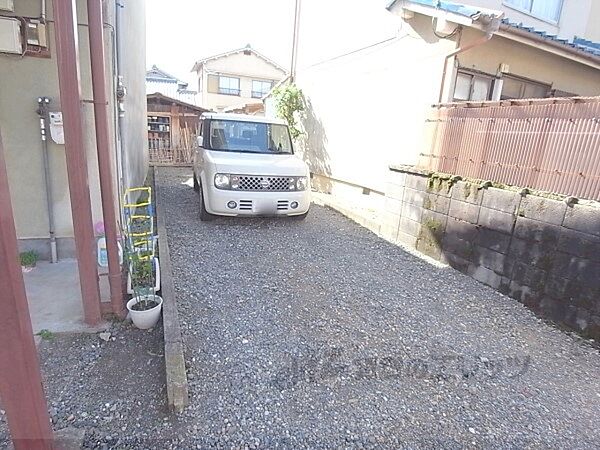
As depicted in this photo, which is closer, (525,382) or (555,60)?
(525,382)

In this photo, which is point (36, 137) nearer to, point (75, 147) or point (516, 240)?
point (75, 147)

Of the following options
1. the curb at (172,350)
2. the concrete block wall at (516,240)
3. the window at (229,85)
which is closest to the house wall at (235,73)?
the window at (229,85)

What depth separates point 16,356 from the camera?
4.83ft

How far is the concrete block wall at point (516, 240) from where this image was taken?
10.9ft

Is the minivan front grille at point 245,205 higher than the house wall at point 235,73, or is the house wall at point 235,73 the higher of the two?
the house wall at point 235,73

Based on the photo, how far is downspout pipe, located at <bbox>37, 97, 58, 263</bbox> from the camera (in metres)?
3.54

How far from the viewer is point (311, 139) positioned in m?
10.5

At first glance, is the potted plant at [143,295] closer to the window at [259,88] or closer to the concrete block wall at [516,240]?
the concrete block wall at [516,240]

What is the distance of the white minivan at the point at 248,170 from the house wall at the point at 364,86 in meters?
2.06

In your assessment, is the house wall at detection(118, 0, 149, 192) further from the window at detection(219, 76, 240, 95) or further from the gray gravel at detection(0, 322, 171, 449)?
the window at detection(219, 76, 240, 95)

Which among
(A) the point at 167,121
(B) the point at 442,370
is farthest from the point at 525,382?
(A) the point at 167,121

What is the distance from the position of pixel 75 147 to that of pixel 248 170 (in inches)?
124

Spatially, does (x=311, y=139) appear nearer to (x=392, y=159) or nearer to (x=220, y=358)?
(x=392, y=159)

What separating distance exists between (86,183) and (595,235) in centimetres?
431
